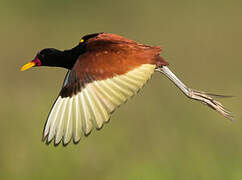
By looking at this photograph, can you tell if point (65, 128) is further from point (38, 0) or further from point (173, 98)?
point (38, 0)

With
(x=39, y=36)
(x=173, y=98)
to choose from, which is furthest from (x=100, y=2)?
(x=173, y=98)

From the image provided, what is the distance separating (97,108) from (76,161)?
1.67m

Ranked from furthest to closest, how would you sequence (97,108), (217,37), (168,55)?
(217,37) → (168,55) → (97,108)

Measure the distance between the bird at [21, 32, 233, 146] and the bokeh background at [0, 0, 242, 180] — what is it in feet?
4.05

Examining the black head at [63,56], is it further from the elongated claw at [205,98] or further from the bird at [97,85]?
the elongated claw at [205,98]

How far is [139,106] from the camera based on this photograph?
8.84 m

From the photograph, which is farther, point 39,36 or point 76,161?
point 39,36

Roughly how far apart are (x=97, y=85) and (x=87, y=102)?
0.17 meters

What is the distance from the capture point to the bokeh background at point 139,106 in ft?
24.1

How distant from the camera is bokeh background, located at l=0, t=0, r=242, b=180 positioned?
7336 mm

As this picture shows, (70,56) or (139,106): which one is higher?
(70,56)

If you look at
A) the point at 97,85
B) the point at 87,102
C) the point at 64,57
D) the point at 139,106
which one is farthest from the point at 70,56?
the point at 139,106

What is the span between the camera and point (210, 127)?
25.2 ft

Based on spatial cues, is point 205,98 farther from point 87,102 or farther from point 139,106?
point 139,106
